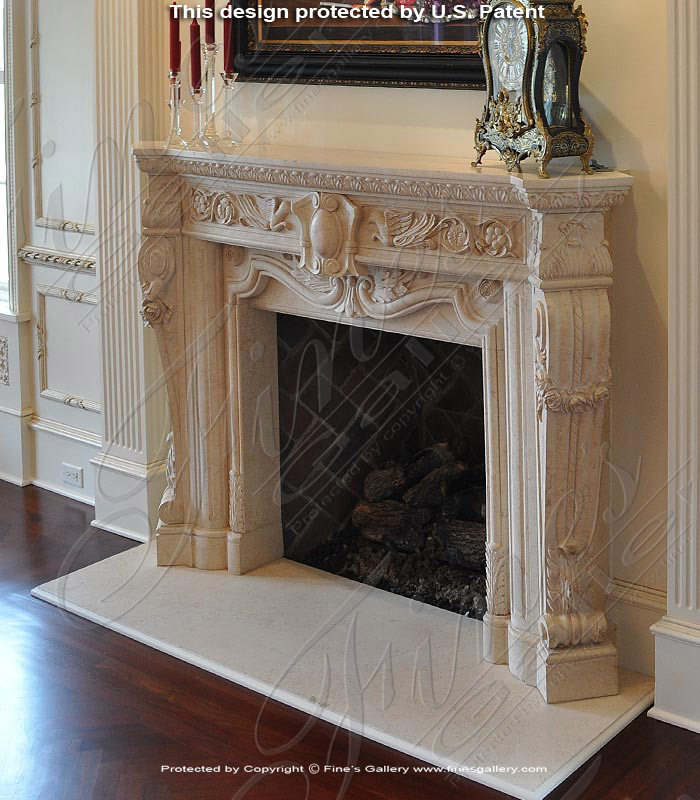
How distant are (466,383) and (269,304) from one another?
709 millimetres

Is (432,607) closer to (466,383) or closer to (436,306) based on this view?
(466,383)

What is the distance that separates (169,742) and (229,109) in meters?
2.06

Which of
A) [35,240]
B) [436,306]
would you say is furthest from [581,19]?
[35,240]

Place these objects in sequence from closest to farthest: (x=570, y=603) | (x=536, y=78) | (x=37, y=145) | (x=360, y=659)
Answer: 1. (x=536, y=78)
2. (x=570, y=603)
3. (x=360, y=659)
4. (x=37, y=145)

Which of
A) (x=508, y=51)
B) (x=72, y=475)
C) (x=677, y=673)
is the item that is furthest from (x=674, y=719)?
(x=72, y=475)

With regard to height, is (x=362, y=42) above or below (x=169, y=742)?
above

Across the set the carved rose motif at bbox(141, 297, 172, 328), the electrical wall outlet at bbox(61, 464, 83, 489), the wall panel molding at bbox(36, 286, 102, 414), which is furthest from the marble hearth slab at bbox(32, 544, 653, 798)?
the carved rose motif at bbox(141, 297, 172, 328)

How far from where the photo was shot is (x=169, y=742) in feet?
9.68

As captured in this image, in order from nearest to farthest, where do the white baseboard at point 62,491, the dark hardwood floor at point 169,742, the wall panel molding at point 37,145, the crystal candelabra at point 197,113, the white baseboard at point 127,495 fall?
1. the dark hardwood floor at point 169,742
2. the crystal candelabra at point 197,113
3. the white baseboard at point 127,495
4. the wall panel molding at point 37,145
5. the white baseboard at point 62,491

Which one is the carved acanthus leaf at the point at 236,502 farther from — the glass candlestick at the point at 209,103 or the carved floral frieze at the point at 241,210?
the glass candlestick at the point at 209,103

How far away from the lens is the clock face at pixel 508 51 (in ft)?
9.18

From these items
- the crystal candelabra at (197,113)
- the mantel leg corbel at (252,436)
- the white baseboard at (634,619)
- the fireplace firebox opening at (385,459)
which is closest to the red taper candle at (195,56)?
the crystal candelabra at (197,113)

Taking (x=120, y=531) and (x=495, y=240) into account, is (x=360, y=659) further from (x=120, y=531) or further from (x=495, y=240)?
(x=120, y=531)

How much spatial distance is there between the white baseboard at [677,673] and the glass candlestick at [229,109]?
2.00m
